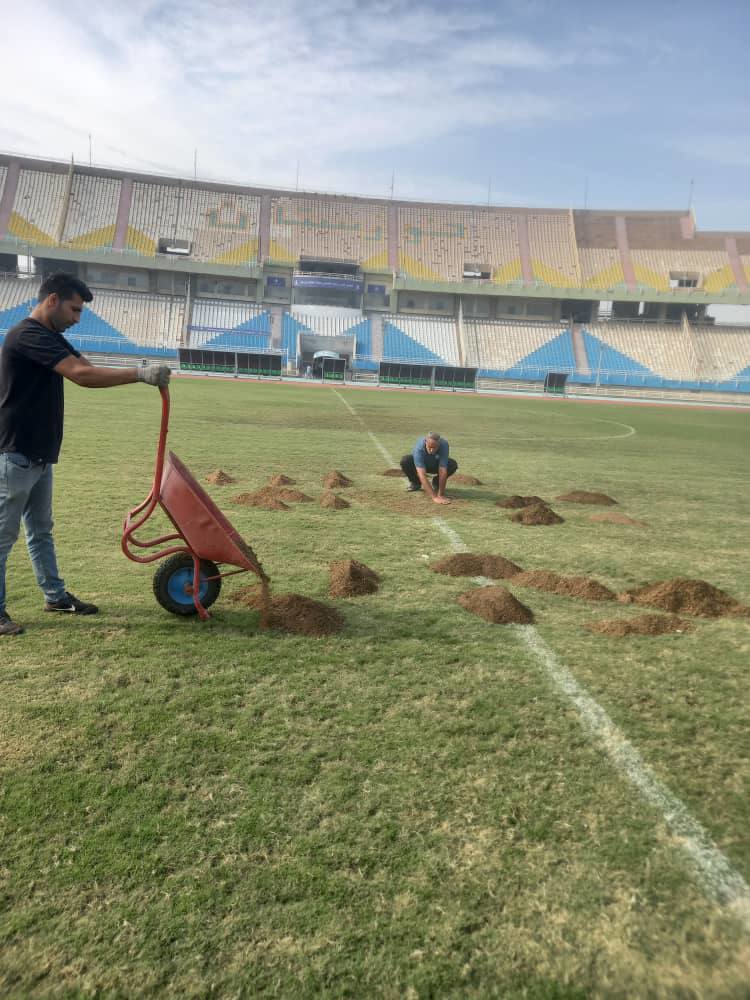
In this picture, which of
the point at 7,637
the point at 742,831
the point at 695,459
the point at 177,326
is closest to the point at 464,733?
the point at 742,831

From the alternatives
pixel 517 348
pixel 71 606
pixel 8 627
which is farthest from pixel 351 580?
pixel 517 348

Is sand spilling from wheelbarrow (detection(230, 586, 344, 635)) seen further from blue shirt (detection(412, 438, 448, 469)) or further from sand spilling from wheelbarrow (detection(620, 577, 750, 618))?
blue shirt (detection(412, 438, 448, 469))

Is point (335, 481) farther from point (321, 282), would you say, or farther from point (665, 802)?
point (321, 282)

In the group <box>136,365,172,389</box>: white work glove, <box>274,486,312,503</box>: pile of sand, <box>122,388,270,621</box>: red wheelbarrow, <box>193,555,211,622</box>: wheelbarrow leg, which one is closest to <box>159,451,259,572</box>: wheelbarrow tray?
<box>122,388,270,621</box>: red wheelbarrow

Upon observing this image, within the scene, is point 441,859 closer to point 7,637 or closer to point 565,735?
point 565,735

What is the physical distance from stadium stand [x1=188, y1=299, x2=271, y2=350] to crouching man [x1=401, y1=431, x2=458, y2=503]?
153 ft

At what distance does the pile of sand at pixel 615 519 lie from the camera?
803 centimetres

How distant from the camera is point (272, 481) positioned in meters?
9.26

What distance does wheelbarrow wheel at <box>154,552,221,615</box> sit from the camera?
4.38 m

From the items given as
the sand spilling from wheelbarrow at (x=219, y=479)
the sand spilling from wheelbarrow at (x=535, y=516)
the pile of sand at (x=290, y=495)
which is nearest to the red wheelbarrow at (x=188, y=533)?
the pile of sand at (x=290, y=495)

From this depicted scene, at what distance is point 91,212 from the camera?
57125 millimetres

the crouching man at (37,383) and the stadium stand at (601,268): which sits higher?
the stadium stand at (601,268)

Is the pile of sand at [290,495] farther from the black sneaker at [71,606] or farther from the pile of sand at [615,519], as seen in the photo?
the black sneaker at [71,606]

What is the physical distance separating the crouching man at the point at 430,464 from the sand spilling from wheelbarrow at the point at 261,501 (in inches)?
75.5
